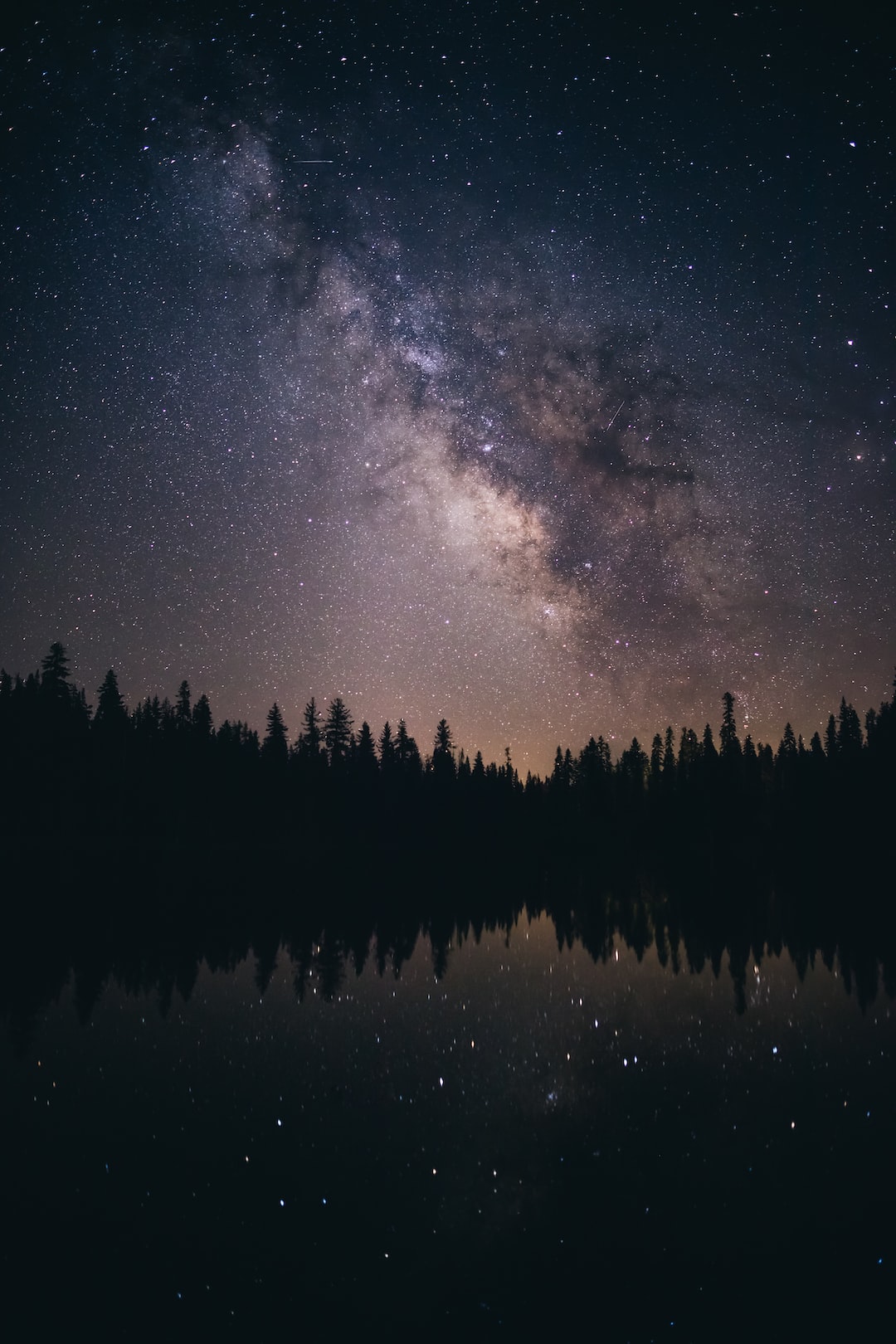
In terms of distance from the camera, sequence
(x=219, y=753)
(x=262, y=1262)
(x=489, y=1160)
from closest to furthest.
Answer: (x=262, y=1262) < (x=489, y=1160) < (x=219, y=753)

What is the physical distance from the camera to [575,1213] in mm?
7742

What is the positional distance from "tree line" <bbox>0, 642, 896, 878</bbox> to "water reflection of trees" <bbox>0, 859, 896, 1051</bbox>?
19323 mm

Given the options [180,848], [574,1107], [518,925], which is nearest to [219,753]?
[180,848]

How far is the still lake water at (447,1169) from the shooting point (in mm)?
6379

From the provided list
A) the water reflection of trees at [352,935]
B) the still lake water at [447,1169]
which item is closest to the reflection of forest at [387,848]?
the water reflection of trees at [352,935]

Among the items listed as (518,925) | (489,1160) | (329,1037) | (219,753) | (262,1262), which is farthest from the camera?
(219,753)

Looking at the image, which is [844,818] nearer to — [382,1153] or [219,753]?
[219,753]

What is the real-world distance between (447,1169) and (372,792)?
7695cm

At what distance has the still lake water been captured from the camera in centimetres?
638

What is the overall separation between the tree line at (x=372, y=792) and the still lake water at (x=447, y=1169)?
3928 cm

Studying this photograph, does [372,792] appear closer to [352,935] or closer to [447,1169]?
[352,935]

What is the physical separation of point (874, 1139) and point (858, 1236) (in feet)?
8.75

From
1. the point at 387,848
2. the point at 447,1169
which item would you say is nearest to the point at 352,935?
the point at 447,1169

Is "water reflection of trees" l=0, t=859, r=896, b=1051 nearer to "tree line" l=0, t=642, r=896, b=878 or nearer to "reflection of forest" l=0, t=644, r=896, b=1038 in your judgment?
"reflection of forest" l=0, t=644, r=896, b=1038
